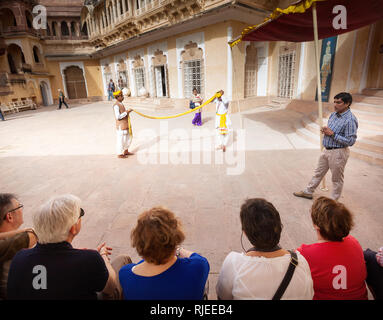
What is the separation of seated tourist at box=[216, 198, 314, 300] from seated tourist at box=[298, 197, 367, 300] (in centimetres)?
23

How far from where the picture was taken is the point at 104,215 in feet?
10.8

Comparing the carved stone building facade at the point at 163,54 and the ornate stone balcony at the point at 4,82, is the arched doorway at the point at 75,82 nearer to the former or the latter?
the carved stone building facade at the point at 163,54

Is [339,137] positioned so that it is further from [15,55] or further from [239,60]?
[15,55]

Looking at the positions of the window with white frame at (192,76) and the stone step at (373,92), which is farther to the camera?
the window with white frame at (192,76)

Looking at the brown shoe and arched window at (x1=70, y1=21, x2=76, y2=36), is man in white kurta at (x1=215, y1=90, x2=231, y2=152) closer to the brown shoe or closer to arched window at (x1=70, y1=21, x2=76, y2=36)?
the brown shoe

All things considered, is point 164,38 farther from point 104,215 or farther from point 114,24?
point 104,215

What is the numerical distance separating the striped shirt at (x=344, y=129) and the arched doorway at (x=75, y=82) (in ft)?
80.5

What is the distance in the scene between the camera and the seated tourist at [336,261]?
140cm

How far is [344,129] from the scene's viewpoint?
294 cm

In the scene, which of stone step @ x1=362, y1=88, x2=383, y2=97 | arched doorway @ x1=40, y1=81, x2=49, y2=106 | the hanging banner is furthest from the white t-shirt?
arched doorway @ x1=40, y1=81, x2=49, y2=106

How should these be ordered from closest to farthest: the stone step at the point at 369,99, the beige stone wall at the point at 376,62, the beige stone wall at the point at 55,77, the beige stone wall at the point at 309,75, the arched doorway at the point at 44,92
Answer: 1. the stone step at the point at 369,99
2. the beige stone wall at the point at 376,62
3. the beige stone wall at the point at 309,75
4. the arched doorway at the point at 44,92
5. the beige stone wall at the point at 55,77

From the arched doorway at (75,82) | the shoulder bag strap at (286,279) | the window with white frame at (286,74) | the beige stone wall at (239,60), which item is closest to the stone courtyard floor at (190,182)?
the shoulder bag strap at (286,279)

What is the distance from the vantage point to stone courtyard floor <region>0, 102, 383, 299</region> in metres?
2.81

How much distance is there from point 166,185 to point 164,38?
13.1m
